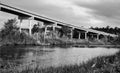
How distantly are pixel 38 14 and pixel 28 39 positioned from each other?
14.3 metres

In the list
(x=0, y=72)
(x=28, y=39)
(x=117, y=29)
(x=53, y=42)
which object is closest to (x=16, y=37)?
(x=28, y=39)

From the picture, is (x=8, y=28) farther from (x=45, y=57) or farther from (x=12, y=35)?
(x=45, y=57)

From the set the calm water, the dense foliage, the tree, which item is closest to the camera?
the calm water

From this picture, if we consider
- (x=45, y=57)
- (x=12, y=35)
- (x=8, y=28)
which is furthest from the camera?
(x=8, y=28)

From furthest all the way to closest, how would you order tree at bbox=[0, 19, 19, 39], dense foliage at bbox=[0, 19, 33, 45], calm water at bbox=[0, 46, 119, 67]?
tree at bbox=[0, 19, 19, 39] < dense foliage at bbox=[0, 19, 33, 45] < calm water at bbox=[0, 46, 119, 67]

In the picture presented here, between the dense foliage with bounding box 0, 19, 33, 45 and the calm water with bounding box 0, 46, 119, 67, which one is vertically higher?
the dense foliage with bounding box 0, 19, 33, 45

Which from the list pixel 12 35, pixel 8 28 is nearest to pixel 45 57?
pixel 12 35

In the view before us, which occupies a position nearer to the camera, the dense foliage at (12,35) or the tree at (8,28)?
the dense foliage at (12,35)

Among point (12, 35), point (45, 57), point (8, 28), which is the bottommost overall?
point (45, 57)

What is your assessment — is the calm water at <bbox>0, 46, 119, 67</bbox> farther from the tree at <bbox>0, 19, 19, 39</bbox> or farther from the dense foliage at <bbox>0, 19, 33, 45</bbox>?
the tree at <bbox>0, 19, 19, 39</bbox>

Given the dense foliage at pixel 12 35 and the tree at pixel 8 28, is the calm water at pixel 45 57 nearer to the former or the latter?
the dense foliage at pixel 12 35

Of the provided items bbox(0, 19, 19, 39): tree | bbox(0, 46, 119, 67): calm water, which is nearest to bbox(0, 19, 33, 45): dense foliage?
bbox(0, 19, 19, 39): tree

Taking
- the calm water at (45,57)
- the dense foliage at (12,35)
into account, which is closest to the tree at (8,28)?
the dense foliage at (12,35)

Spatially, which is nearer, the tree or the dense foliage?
the dense foliage
